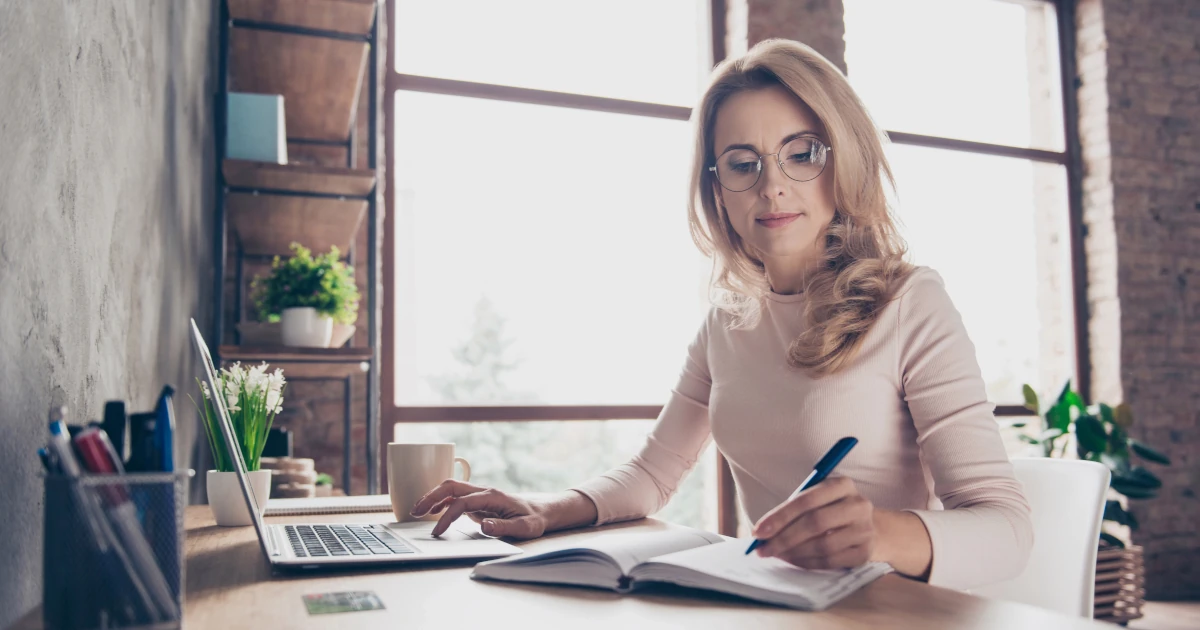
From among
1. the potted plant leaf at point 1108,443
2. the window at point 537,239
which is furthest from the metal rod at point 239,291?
the potted plant leaf at point 1108,443

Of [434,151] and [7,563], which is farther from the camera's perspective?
[434,151]

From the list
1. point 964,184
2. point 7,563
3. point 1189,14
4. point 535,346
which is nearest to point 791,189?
point 7,563

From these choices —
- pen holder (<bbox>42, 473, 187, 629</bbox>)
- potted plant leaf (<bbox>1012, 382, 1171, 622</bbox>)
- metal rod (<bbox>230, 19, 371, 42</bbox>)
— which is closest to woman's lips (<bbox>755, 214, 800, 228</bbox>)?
pen holder (<bbox>42, 473, 187, 629</bbox>)

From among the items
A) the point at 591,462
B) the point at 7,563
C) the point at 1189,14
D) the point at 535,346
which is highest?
the point at 1189,14

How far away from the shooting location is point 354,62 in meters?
2.28

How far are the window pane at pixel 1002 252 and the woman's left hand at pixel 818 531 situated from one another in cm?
362

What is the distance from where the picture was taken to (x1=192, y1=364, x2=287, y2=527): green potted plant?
1.28 meters

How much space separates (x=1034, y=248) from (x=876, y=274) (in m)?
3.78

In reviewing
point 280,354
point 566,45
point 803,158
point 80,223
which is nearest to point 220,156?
point 280,354

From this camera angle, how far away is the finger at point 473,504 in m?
1.12

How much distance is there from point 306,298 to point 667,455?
1.07m

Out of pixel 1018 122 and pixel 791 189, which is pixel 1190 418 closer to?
pixel 1018 122

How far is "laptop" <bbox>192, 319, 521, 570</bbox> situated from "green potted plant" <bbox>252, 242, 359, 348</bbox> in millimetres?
951

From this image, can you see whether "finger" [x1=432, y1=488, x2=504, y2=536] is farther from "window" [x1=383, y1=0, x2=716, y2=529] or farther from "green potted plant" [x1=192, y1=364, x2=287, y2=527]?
"window" [x1=383, y1=0, x2=716, y2=529]
